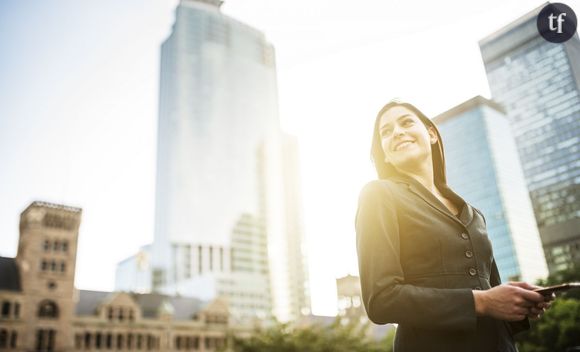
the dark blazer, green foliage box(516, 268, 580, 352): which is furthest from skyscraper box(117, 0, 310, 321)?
the dark blazer

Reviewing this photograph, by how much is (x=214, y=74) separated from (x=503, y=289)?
143m

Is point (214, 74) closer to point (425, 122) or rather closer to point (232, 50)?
point (232, 50)

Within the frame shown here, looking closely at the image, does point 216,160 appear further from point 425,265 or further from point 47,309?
point 425,265

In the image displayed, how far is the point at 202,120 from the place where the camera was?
134375 mm

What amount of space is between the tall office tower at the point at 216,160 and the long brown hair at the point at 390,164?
392 ft

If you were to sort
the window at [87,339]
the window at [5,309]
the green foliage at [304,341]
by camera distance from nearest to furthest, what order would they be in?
the green foliage at [304,341]
the window at [5,309]
the window at [87,339]

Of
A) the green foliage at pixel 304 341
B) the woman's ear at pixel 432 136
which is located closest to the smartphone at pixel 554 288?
the woman's ear at pixel 432 136

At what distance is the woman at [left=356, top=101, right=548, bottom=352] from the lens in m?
1.99

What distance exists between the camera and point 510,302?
6.32 ft

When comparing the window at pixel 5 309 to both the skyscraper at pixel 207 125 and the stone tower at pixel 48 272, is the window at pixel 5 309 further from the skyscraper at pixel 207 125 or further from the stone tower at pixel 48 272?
the skyscraper at pixel 207 125

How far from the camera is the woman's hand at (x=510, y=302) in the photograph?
6.30ft

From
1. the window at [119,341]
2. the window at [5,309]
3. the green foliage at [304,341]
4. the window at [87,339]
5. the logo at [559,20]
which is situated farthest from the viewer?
the window at [119,341]

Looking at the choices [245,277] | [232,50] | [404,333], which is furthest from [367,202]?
[232,50]

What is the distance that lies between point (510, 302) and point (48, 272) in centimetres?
5136
